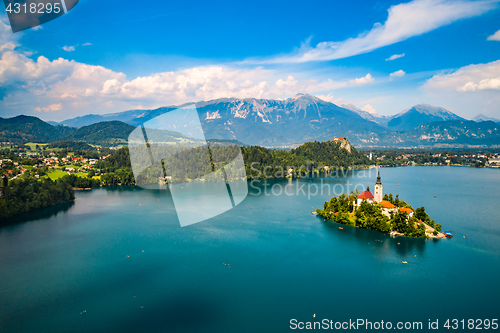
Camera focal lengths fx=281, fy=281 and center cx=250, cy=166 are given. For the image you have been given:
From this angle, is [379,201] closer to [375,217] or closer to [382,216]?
[382,216]

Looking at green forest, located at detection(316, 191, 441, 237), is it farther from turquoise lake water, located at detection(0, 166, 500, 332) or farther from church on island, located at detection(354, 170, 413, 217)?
turquoise lake water, located at detection(0, 166, 500, 332)

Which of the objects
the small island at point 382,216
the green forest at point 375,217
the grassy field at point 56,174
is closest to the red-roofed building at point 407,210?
the small island at point 382,216

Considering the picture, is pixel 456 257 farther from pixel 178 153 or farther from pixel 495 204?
pixel 178 153

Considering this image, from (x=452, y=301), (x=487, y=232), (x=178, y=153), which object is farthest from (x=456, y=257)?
(x=178, y=153)

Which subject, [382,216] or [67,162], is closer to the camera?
[382,216]

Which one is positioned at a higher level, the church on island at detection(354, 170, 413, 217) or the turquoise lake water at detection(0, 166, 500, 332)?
the church on island at detection(354, 170, 413, 217)

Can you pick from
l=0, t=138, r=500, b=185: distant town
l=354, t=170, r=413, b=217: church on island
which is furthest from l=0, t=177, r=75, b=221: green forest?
l=354, t=170, r=413, b=217: church on island

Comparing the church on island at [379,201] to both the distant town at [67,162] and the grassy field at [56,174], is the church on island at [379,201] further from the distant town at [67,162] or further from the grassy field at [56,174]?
the grassy field at [56,174]

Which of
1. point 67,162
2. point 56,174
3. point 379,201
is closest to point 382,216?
point 379,201
